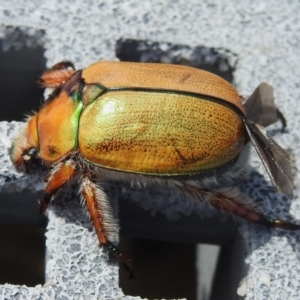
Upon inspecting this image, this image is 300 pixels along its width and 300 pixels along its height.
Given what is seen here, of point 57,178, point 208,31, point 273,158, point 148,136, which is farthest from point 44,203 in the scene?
point 208,31

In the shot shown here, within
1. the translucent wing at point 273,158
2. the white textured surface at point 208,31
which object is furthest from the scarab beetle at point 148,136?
the white textured surface at point 208,31

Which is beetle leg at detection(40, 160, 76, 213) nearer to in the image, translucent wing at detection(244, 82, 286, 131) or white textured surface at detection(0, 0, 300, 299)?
white textured surface at detection(0, 0, 300, 299)

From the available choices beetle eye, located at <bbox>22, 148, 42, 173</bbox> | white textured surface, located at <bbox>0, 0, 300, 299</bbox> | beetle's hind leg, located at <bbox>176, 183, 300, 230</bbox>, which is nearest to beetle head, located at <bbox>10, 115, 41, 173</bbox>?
beetle eye, located at <bbox>22, 148, 42, 173</bbox>

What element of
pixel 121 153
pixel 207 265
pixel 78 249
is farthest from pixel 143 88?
pixel 207 265

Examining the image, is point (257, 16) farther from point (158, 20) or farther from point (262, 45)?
point (158, 20)

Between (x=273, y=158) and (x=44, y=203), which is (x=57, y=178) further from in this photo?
(x=273, y=158)

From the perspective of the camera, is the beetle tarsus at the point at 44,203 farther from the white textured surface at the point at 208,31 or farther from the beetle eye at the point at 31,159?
the white textured surface at the point at 208,31
